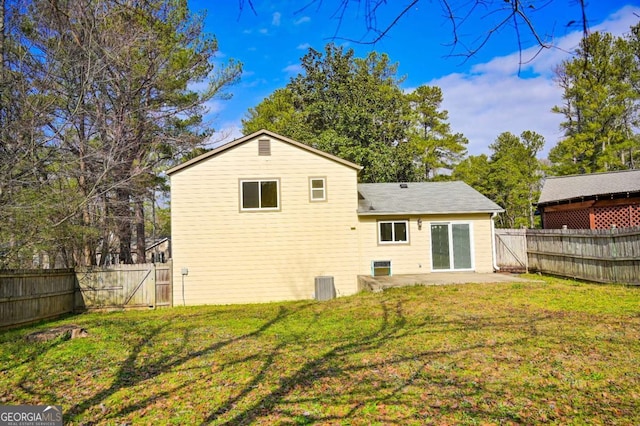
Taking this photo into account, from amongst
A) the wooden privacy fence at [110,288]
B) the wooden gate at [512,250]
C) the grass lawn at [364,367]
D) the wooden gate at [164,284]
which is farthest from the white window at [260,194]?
the wooden gate at [512,250]

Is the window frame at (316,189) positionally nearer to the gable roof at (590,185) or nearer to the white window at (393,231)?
the white window at (393,231)

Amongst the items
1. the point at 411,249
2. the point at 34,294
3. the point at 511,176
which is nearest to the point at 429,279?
the point at 411,249

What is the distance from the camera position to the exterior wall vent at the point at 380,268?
563 inches

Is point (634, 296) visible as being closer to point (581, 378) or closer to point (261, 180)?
point (581, 378)

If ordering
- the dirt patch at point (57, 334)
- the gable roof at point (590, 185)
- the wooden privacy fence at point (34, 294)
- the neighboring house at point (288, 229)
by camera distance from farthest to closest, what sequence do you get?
the gable roof at point (590, 185) → the neighboring house at point (288, 229) → the wooden privacy fence at point (34, 294) → the dirt patch at point (57, 334)

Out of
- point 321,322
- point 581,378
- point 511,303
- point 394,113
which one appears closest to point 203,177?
point 321,322

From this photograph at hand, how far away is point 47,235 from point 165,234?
1389 inches

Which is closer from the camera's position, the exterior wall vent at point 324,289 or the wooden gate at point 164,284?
the exterior wall vent at point 324,289

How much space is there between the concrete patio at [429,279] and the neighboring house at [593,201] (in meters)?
5.26

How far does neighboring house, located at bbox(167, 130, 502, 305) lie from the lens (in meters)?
13.5

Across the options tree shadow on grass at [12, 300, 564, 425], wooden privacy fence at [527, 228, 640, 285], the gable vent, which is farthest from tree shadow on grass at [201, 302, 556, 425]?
the gable vent

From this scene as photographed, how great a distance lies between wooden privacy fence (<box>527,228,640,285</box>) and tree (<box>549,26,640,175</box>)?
15.1 metres

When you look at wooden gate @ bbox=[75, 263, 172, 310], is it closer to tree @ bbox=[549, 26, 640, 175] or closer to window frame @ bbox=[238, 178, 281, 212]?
window frame @ bbox=[238, 178, 281, 212]

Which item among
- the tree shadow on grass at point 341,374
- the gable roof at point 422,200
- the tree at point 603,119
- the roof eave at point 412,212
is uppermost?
the tree at point 603,119
